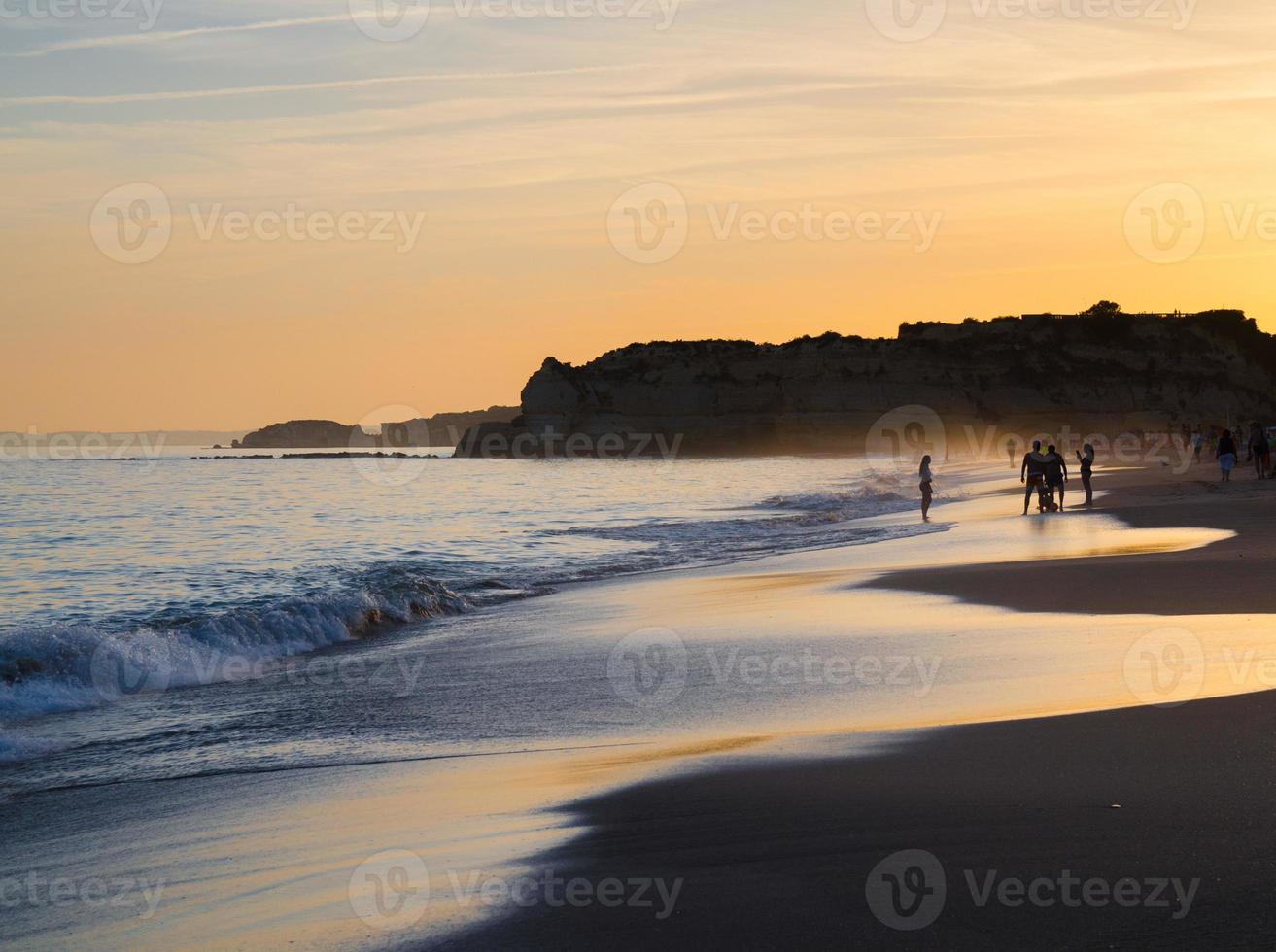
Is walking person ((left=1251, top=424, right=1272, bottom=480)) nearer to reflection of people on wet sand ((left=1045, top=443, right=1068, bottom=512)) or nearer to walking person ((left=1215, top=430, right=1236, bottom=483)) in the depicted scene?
walking person ((left=1215, top=430, right=1236, bottom=483))

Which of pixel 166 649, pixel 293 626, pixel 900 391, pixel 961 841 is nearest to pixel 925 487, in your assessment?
pixel 293 626

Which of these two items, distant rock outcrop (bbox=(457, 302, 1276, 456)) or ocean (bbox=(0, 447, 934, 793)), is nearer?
ocean (bbox=(0, 447, 934, 793))

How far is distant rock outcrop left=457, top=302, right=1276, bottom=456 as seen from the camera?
163125 mm

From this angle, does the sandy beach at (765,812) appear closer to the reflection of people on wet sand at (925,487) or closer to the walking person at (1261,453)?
the reflection of people on wet sand at (925,487)

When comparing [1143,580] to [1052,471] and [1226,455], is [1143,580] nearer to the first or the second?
[1052,471]

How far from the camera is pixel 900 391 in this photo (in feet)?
541

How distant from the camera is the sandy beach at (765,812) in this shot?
4.18 metres

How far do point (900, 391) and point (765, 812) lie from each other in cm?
16411

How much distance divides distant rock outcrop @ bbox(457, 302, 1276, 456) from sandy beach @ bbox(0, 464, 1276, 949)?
154 meters

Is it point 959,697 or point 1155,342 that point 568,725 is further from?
point 1155,342

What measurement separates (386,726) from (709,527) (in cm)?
2324

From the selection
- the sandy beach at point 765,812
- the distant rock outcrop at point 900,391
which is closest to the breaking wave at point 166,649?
the sandy beach at point 765,812

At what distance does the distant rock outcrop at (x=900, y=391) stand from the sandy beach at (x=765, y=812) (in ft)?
506

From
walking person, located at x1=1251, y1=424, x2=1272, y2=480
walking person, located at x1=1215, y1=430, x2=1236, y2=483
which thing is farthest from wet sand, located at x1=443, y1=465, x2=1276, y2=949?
walking person, located at x1=1251, y1=424, x2=1272, y2=480
